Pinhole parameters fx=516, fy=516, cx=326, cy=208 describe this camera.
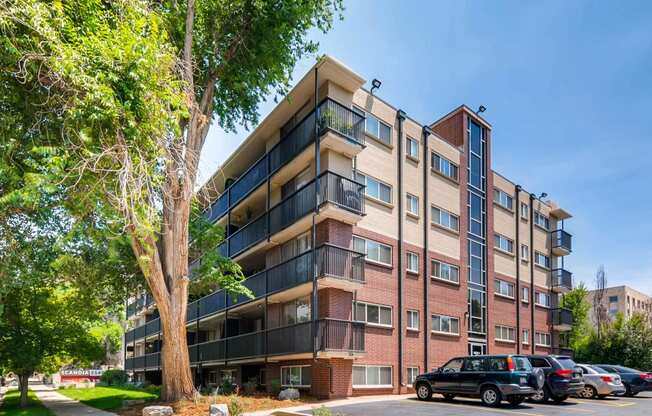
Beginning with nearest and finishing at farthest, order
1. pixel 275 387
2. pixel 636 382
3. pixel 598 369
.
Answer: pixel 275 387
pixel 636 382
pixel 598 369

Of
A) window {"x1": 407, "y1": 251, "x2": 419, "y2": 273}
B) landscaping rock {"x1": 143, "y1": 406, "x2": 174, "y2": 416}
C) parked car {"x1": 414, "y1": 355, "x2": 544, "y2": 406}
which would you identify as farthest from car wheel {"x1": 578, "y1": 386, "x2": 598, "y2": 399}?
landscaping rock {"x1": 143, "y1": 406, "x2": 174, "y2": 416}

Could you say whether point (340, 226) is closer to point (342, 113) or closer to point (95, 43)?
point (342, 113)

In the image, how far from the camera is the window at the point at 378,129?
22.8m

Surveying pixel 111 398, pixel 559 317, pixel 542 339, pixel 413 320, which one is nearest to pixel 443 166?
pixel 413 320

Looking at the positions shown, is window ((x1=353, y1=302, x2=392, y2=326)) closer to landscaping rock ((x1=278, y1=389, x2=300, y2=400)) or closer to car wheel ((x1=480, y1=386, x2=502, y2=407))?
landscaping rock ((x1=278, y1=389, x2=300, y2=400))

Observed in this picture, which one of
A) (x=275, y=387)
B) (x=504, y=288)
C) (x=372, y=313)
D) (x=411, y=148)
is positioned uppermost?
(x=411, y=148)

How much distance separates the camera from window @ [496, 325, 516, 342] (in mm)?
29011

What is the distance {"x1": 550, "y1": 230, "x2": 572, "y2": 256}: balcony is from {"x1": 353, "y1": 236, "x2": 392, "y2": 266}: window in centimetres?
1919

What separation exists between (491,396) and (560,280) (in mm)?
22110

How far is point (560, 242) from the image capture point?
119ft

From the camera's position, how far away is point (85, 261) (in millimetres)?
18453

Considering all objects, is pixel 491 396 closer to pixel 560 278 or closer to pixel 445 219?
pixel 445 219

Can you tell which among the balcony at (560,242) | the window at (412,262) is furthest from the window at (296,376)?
the balcony at (560,242)

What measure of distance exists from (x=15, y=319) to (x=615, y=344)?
35.9 metres
